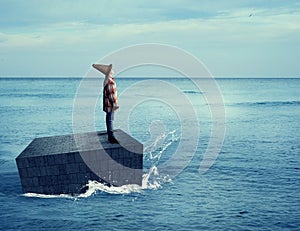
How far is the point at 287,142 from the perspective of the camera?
29.8 metres

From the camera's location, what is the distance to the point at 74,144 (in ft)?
55.9

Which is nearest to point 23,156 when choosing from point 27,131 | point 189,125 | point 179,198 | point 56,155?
point 56,155

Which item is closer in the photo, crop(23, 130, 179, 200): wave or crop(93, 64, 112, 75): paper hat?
crop(23, 130, 179, 200): wave

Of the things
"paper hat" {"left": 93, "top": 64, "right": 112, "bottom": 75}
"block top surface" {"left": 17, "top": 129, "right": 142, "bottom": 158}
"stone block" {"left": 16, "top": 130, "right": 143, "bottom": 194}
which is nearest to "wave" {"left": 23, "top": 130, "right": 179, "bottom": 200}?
"stone block" {"left": 16, "top": 130, "right": 143, "bottom": 194}

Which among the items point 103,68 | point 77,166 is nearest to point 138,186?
point 77,166

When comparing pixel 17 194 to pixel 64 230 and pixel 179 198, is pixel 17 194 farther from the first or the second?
pixel 179 198

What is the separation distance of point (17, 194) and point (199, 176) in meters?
7.80

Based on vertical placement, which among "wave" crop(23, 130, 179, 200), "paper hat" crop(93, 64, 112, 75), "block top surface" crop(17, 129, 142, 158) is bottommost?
"wave" crop(23, 130, 179, 200)

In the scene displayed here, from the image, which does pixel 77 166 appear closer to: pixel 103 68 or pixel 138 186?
pixel 138 186

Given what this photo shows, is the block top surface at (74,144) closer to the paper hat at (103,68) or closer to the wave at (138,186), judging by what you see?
the wave at (138,186)

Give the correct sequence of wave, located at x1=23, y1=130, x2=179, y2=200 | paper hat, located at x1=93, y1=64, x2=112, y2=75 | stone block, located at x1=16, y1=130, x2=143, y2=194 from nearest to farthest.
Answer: stone block, located at x1=16, y1=130, x2=143, y2=194
wave, located at x1=23, y1=130, x2=179, y2=200
paper hat, located at x1=93, y1=64, x2=112, y2=75

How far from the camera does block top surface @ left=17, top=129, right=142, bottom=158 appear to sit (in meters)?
15.8

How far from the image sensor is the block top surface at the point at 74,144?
621 inches

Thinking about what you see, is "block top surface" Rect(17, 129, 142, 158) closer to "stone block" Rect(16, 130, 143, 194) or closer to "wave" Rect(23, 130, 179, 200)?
"stone block" Rect(16, 130, 143, 194)
